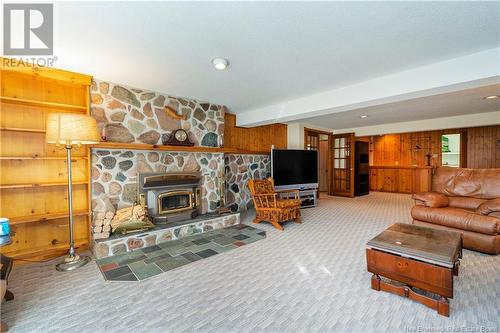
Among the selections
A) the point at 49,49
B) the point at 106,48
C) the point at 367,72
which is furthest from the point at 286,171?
the point at 49,49

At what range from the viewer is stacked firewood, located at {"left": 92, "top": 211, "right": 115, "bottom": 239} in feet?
9.56

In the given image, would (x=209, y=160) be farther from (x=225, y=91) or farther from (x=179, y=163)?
(x=225, y=91)

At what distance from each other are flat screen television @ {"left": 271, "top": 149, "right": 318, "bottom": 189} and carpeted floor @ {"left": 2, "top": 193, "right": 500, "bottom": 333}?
7.95 ft

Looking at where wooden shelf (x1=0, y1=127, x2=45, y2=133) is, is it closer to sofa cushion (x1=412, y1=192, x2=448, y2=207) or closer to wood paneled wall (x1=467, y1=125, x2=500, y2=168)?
sofa cushion (x1=412, y1=192, x2=448, y2=207)

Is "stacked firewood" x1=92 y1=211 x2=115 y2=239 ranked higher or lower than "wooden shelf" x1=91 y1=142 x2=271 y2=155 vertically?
lower

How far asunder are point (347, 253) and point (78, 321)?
278 cm

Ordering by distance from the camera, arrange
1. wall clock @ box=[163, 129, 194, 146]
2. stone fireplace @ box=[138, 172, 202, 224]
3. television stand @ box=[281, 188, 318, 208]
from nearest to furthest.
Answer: stone fireplace @ box=[138, 172, 202, 224] < wall clock @ box=[163, 129, 194, 146] < television stand @ box=[281, 188, 318, 208]

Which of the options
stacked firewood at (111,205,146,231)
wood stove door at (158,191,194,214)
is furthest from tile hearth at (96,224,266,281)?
wood stove door at (158,191,194,214)

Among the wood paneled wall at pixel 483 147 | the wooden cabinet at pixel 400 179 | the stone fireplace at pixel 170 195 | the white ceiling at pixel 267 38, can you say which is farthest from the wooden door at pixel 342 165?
the stone fireplace at pixel 170 195

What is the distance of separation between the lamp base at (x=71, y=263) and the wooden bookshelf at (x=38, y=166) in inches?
15.6

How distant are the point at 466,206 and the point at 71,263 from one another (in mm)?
5211

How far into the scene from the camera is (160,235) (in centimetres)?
329

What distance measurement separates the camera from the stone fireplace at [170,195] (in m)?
3.50

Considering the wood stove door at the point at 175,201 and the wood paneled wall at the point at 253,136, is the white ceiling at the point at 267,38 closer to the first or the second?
the wood stove door at the point at 175,201
